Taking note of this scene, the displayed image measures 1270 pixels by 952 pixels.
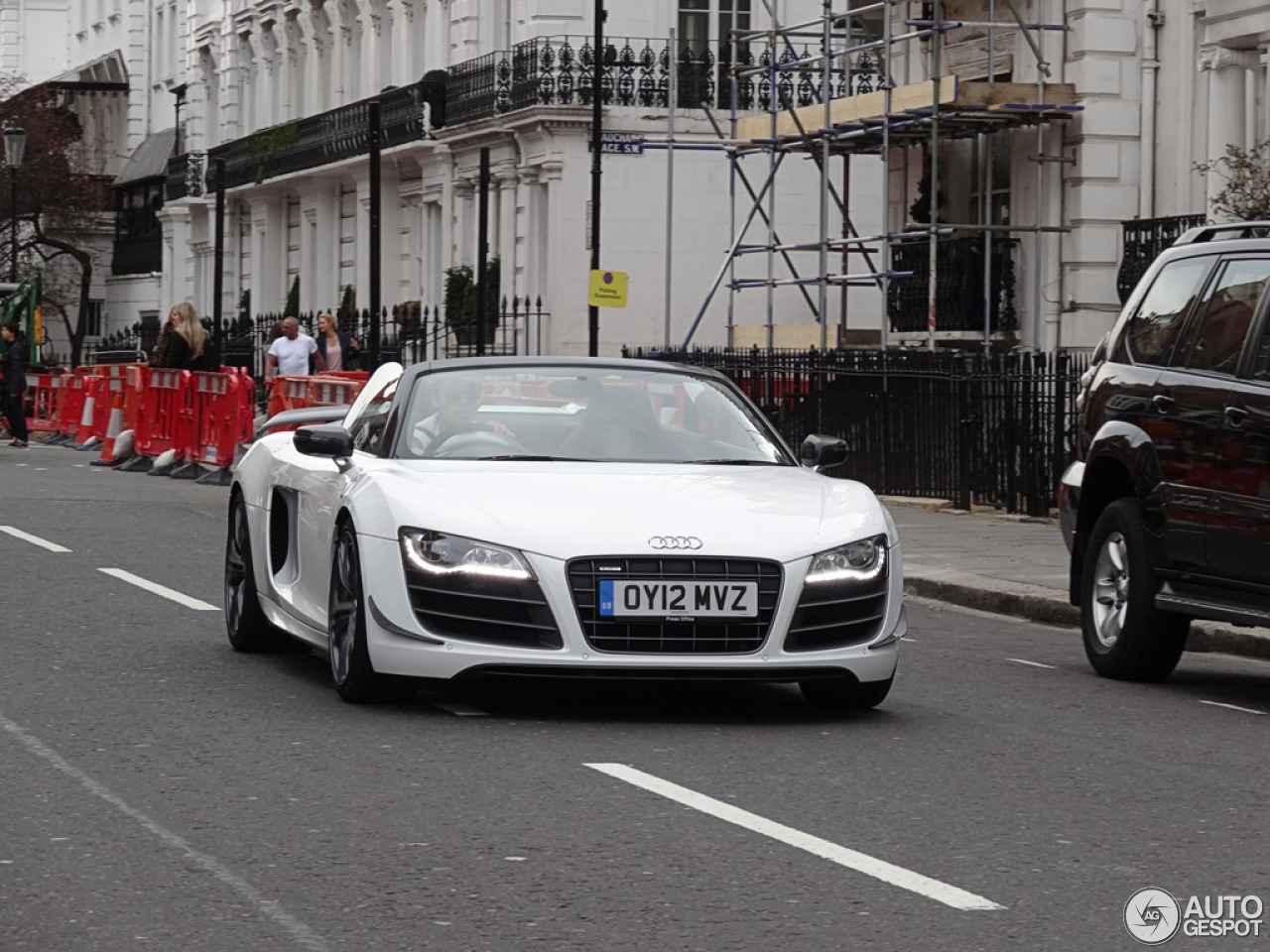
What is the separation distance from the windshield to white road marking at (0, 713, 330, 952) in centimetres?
223

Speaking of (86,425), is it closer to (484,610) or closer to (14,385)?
(14,385)

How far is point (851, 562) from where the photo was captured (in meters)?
9.70

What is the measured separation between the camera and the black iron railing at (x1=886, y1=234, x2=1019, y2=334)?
3141cm

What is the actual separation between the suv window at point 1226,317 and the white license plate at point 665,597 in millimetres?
3113

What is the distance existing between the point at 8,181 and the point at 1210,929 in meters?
68.3

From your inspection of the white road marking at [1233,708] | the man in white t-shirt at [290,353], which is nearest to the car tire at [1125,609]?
the white road marking at [1233,708]

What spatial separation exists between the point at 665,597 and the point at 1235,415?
10.0ft

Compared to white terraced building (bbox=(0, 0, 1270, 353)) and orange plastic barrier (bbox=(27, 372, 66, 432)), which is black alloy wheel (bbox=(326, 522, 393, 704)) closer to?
white terraced building (bbox=(0, 0, 1270, 353))

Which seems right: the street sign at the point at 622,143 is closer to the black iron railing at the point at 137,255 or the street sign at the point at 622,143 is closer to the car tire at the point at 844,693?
the black iron railing at the point at 137,255

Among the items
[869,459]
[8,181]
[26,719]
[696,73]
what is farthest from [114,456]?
[8,181]

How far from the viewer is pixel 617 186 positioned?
1725 inches

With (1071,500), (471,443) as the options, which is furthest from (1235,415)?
(471,443)

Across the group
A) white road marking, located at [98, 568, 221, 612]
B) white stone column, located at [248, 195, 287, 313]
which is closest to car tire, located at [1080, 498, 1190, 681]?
white road marking, located at [98, 568, 221, 612]

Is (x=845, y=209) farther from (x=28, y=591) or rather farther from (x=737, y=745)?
(x=737, y=745)
